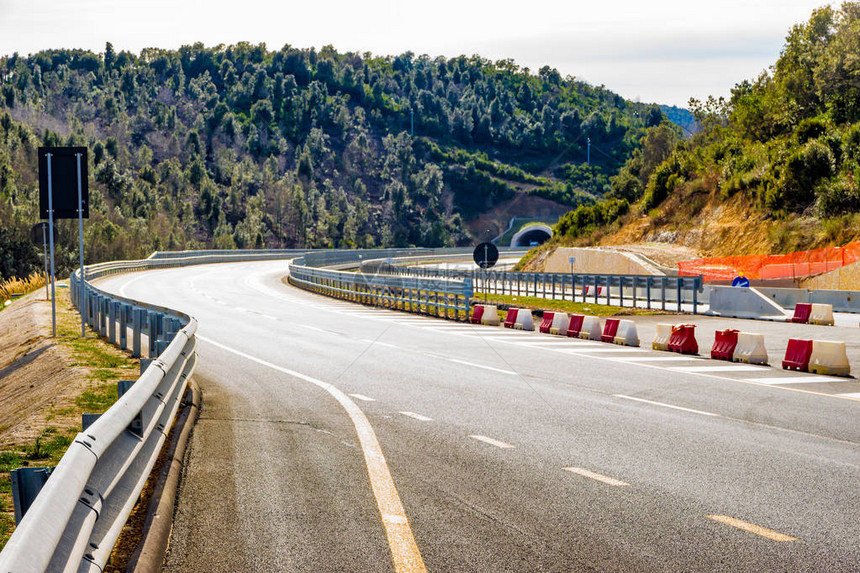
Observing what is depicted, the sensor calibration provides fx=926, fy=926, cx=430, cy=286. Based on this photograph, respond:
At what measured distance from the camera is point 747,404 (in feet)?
40.0

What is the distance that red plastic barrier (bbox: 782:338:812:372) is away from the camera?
16.5m

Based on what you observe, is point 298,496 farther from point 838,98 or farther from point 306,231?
point 306,231

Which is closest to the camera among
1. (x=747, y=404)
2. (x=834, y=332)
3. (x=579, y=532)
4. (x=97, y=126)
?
(x=579, y=532)

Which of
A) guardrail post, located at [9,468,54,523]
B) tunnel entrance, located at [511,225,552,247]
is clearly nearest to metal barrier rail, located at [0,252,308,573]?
guardrail post, located at [9,468,54,523]

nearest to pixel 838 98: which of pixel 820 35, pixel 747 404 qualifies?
pixel 820 35

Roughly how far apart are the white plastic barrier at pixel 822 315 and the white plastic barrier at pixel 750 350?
937 cm

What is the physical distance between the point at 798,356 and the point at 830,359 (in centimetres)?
78

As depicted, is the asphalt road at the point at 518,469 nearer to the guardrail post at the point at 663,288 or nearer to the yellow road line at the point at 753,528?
the yellow road line at the point at 753,528

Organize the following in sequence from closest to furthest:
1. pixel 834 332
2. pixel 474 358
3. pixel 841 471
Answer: pixel 841 471 < pixel 474 358 < pixel 834 332

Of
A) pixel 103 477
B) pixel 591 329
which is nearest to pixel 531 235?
pixel 591 329

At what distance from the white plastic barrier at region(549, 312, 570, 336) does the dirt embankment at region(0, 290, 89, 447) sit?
41.5 feet

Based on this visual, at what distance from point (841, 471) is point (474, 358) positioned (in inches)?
405

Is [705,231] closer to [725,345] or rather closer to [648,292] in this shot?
[648,292]

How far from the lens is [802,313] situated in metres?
27.4
